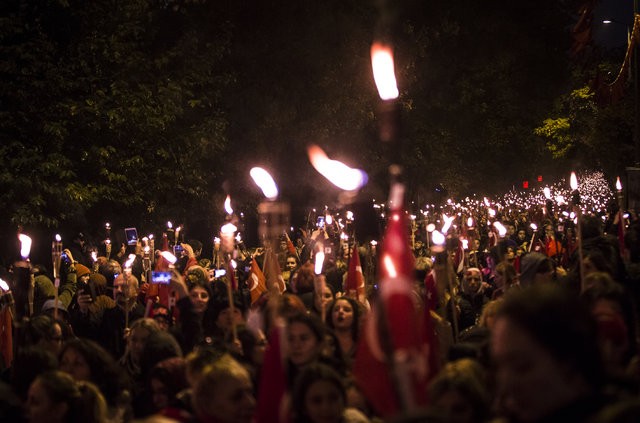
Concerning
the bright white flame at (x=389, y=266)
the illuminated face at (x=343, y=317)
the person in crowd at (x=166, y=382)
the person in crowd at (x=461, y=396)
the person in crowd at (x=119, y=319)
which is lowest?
the person in crowd at (x=461, y=396)

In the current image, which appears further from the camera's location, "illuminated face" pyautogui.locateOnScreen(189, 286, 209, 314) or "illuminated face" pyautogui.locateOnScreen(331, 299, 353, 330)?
"illuminated face" pyautogui.locateOnScreen(189, 286, 209, 314)

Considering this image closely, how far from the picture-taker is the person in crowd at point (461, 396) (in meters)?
4.16

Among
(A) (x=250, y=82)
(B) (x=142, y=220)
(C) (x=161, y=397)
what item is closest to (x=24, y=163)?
(B) (x=142, y=220)

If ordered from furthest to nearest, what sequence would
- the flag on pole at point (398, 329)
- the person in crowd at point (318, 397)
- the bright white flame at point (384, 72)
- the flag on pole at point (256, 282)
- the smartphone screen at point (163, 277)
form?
1. the flag on pole at point (256, 282)
2. the smartphone screen at point (163, 277)
3. the person in crowd at point (318, 397)
4. the bright white flame at point (384, 72)
5. the flag on pole at point (398, 329)

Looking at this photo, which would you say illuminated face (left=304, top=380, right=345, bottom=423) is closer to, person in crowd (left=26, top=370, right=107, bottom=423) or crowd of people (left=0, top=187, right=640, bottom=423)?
crowd of people (left=0, top=187, right=640, bottom=423)

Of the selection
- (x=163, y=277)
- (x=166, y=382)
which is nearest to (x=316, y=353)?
(x=166, y=382)

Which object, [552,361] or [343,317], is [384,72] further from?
[343,317]

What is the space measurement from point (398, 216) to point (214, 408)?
140cm

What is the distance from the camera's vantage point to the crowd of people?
2945mm

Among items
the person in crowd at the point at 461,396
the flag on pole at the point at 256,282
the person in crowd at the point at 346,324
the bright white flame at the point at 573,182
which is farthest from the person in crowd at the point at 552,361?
the flag on pole at the point at 256,282

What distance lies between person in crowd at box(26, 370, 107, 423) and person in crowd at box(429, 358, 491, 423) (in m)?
2.01

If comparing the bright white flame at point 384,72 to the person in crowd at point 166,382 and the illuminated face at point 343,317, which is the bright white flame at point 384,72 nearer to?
the person in crowd at point 166,382

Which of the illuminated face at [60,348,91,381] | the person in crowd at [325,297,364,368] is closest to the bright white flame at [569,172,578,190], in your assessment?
the person in crowd at [325,297,364,368]

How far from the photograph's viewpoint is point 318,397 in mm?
4648
